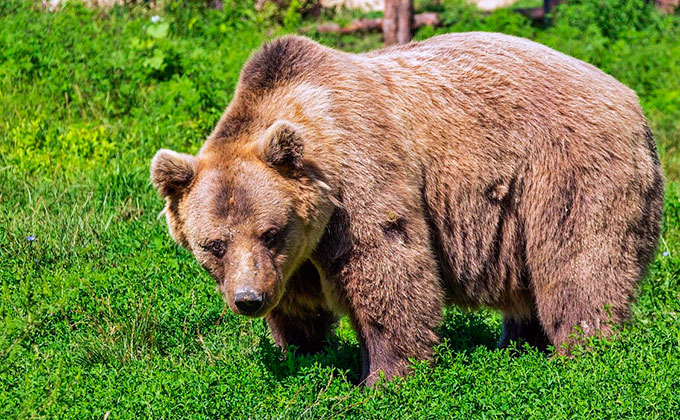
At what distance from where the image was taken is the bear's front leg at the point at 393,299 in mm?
5180

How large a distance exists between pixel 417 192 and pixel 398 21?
27.3 ft

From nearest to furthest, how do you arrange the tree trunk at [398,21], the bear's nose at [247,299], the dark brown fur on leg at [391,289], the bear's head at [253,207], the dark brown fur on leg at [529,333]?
the bear's nose at [247,299], the bear's head at [253,207], the dark brown fur on leg at [391,289], the dark brown fur on leg at [529,333], the tree trunk at [398,21]

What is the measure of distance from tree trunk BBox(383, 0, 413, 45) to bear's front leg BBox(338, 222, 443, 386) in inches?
327

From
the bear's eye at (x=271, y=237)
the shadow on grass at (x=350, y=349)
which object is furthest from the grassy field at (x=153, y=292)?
the bear's eye at (x=271, y=237)

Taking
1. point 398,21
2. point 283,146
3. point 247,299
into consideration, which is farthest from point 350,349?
point 398,21

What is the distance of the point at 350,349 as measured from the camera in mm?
6000

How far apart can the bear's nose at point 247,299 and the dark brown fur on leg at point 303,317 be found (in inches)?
23.8

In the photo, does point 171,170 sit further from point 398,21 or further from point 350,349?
point 398,21

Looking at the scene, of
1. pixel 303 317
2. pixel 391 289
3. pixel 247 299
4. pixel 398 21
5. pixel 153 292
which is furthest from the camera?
pixel 398 21

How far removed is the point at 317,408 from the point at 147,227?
3023 millimetres

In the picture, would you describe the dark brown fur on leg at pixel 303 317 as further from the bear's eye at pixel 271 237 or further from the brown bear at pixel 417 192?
the bear's eye at pixel 271 237

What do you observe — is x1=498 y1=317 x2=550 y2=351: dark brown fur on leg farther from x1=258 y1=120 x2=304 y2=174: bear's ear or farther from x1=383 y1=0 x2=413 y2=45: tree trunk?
x1=383 y1=0 x2=413 y2=45: tree trunk

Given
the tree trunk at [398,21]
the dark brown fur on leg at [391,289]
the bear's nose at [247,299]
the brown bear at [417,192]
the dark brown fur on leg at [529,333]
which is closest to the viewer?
the bear's nose at [247,299]

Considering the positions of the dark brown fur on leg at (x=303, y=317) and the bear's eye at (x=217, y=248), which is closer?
the bear's eye at (x=217, y=248)
